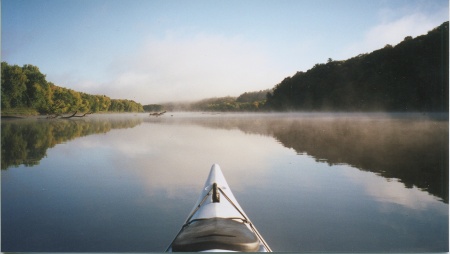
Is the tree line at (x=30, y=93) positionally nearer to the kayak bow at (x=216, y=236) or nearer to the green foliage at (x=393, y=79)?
the kayak bow at (x=216, y=236)

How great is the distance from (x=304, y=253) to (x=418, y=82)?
6700mm

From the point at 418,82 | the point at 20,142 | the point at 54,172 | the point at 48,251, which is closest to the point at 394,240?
the point at 48,251

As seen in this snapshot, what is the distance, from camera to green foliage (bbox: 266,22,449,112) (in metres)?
5.24

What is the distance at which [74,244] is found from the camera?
340cm

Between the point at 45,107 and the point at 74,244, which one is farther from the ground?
the point at 45,107

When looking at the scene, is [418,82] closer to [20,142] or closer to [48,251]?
[48,251]

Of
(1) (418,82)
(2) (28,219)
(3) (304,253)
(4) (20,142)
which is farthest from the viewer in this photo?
(4) (20,142)

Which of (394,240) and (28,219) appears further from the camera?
(28,219)

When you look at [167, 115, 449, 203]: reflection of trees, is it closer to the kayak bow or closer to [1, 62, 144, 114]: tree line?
the kayak bow

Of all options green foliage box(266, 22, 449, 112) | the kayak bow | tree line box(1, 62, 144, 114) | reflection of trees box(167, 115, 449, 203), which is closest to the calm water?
reflection of trees box(167, 115, 449, 203)

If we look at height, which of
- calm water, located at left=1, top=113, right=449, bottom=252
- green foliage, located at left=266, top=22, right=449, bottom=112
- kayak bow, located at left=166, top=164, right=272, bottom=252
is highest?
green foliage, located at left=266, top=22, right=449, bottom=112

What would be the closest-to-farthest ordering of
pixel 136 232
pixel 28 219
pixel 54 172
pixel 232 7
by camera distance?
1. pixel 136 232
2. pixel 28 219
3. pixel 232 7
4. pixel 54 172

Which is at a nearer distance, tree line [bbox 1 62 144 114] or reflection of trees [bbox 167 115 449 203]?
reflection of trees [bbox 167 115 449 203]

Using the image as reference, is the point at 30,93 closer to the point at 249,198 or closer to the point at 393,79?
the point at 249,198
